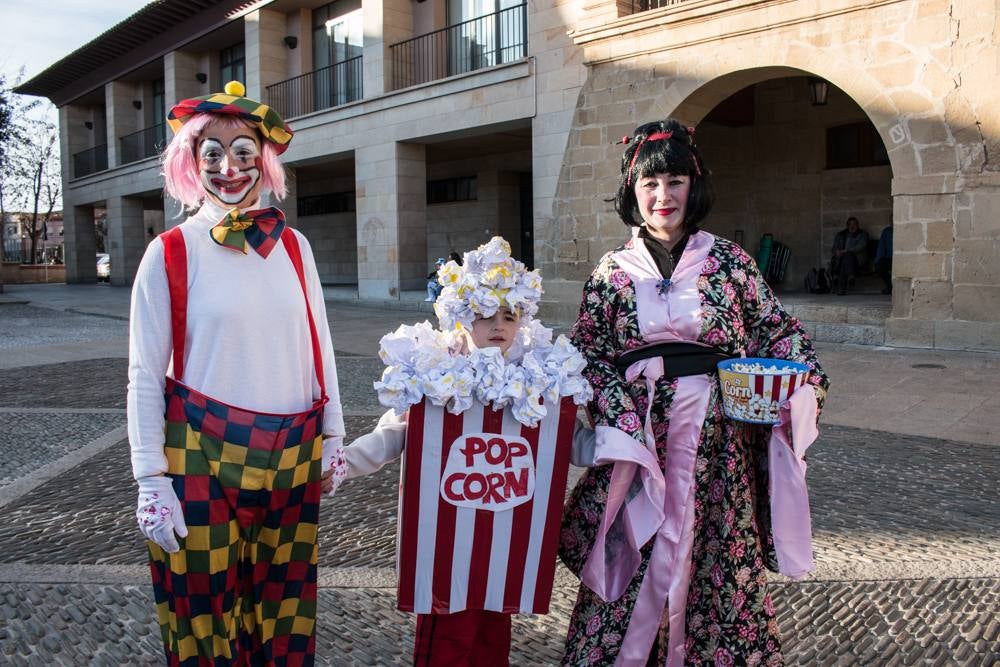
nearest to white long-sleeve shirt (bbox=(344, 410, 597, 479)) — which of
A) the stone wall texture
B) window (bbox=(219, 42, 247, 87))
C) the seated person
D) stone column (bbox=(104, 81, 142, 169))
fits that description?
the stone wall texture

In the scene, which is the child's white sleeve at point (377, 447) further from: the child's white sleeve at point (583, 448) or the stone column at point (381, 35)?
the stone column at point (381, 35)

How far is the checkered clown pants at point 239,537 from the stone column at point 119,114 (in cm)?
2784

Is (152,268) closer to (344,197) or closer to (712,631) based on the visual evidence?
(712,631)

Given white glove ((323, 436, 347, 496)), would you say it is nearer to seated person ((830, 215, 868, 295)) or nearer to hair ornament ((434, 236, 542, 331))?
hair ornament ((434, 236, 542, 331))

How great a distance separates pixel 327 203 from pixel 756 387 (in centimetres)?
2324

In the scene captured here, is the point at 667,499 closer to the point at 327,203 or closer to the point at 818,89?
the point at 818,89

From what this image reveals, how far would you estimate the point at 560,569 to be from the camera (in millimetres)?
3363

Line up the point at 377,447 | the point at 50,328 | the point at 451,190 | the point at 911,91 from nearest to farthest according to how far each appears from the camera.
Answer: the point at 377,447, the point at 911,91, the point at 50,328, the point at 451,190

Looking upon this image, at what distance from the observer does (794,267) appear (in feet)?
46.2

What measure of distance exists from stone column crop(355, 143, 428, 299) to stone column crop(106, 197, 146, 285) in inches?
548

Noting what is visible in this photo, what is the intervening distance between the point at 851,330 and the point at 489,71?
23.5ft

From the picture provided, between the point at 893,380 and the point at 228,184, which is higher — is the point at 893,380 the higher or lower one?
the lower one

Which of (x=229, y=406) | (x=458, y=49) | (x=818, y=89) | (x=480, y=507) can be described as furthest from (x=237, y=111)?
(x=458, y=49)

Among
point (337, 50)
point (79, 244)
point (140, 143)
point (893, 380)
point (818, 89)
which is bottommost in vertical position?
point (893, 380)
